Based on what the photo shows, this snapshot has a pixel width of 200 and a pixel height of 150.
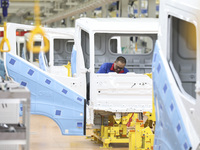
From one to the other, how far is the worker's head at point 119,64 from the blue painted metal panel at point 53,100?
3.87ft

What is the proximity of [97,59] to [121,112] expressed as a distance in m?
2.12

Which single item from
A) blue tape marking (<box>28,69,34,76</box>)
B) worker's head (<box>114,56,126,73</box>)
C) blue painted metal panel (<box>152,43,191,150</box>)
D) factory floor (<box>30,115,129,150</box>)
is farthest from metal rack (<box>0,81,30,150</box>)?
factory floor (<box>30,115,129,150</box>)

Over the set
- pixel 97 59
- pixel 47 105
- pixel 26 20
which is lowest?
pixel 47 105

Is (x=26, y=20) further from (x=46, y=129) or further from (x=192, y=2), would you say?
(x=192, y=2)

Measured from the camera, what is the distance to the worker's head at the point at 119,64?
10.4 metres

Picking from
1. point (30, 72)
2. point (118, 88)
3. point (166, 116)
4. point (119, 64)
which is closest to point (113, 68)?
point (119, 64)

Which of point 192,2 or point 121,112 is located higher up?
point 192,2

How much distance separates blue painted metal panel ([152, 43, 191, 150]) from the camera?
15.7ft

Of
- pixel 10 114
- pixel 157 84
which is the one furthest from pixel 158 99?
pixel 10 114

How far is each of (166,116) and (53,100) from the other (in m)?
4.71

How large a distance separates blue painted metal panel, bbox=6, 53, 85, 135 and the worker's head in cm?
118

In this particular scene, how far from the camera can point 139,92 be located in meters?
9.91

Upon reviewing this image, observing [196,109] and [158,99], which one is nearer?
[196,109]

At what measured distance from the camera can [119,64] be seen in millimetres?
10414
